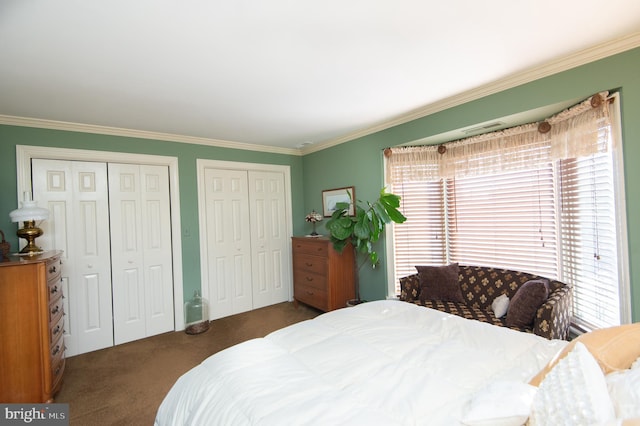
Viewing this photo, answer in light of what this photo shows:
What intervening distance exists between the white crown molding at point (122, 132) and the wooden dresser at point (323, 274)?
1520 millimetres

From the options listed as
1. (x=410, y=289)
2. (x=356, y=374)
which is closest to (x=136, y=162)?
(x=356, y=374)

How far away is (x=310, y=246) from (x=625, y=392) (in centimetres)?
309

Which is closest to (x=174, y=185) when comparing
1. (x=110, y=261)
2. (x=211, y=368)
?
(x=110, y=261)

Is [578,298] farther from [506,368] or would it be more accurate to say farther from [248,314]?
[248,314]

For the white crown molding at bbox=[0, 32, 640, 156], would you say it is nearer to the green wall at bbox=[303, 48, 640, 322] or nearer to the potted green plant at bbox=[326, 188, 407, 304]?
the green wall at bbox=[303, 48, 640, 322]

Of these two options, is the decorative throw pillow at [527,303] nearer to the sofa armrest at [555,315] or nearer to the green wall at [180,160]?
the sofa armrest at [555,315]

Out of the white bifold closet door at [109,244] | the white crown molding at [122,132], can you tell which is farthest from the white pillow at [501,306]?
the white bifold closet door at [109,244]

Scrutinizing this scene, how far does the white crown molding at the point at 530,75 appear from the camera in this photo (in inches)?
69.6

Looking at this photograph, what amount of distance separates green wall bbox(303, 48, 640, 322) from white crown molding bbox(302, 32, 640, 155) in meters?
0.03

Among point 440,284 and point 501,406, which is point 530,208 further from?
point 501,406

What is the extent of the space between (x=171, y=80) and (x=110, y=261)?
86.9 inches

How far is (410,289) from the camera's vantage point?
9.71ft

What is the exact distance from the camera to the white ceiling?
4.58 feet

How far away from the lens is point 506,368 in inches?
49.6
